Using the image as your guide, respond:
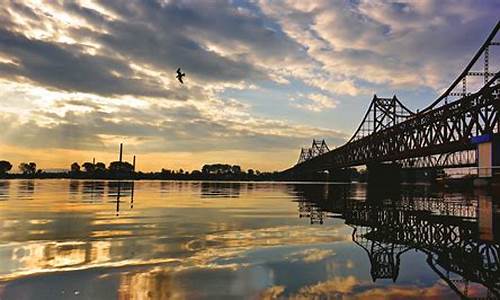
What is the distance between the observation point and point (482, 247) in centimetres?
988

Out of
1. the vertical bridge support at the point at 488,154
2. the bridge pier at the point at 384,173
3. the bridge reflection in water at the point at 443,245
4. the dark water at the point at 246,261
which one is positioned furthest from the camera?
the bridge pier at the point at 384,173

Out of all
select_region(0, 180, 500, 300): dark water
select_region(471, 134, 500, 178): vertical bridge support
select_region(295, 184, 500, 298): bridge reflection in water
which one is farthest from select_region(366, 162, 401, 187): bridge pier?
select_region(0, 180, 500, 300): dark water

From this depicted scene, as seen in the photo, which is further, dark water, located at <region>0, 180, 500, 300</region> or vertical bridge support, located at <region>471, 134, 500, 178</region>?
vertical bridge support, located at <region>471, 134, 500, 178</region>

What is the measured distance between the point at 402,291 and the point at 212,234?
6.74 metres

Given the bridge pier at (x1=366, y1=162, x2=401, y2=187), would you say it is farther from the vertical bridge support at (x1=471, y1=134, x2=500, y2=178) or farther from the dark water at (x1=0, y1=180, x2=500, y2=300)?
the dark water at (x1=0, y1=180, x2=500, y2=300)

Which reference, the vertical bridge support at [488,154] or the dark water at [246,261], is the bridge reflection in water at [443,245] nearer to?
the dark water at [246,261]

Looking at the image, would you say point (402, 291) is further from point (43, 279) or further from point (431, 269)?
point (43, 279)

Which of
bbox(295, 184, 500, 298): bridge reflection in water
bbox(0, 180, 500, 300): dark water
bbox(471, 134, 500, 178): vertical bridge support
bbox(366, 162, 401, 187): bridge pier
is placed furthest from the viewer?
bbox(366, 162, 401, 187): bridge pier

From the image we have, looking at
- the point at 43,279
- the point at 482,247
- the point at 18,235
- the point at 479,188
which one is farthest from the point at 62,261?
the point at 479,188

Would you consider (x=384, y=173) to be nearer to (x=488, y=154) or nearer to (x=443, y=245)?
(x=488, y=154)

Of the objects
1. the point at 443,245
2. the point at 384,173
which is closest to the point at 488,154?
the point at 443,245

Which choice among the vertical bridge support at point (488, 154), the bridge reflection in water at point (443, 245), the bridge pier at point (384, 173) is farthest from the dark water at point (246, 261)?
the bridge pier at point (384, 173)

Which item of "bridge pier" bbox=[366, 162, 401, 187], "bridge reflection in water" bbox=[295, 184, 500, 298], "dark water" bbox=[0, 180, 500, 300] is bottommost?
"dark water" bbox=[0, 180, 500, 300]

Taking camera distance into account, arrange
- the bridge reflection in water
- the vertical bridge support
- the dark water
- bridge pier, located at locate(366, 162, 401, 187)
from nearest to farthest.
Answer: the dark water → the bridge reflection in water → the vertical bridge support → bridge pier, located at locate(366, 162, 401, 187)
